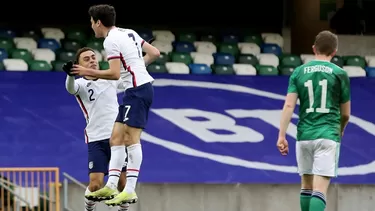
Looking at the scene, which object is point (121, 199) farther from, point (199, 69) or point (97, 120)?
point (199, 69)

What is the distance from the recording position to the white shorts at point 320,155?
32.0 ft

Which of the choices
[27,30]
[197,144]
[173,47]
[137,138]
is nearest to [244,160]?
[197,144]

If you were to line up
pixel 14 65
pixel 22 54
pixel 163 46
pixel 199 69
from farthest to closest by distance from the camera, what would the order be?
pixel 163 46 → pixel 199 69 → pixel 22 54 → pixel 14 65

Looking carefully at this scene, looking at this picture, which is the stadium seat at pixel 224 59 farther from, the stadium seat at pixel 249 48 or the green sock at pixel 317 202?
the green sock at pixel 317 202

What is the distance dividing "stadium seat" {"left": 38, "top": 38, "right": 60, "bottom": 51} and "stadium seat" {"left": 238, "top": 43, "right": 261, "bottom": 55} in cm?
338

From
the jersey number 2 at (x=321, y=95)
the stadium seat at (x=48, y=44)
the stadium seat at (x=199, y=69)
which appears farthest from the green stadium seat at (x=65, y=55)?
the jersey number 2 at (x=321, y=95)

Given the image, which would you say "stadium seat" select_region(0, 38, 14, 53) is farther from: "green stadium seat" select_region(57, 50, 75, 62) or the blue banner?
the blue banner

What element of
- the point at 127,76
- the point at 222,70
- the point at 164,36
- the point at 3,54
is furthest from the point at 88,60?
the point at 164,36

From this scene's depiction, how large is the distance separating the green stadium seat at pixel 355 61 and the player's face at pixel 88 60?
9442 mm

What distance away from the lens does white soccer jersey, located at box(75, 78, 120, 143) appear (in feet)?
37.9

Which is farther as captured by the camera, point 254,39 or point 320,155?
point 254,39

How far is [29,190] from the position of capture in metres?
16.0

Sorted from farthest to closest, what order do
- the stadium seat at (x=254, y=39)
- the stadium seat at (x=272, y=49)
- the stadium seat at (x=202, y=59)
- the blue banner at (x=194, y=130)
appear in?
the stadium seat at (x=254, y=39) < the stadium seat at (x=272, y=49) < the stadium seat at (x=202, y=59) < the blue banner at (x=194, y=130)

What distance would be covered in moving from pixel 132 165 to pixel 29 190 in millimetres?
5601
